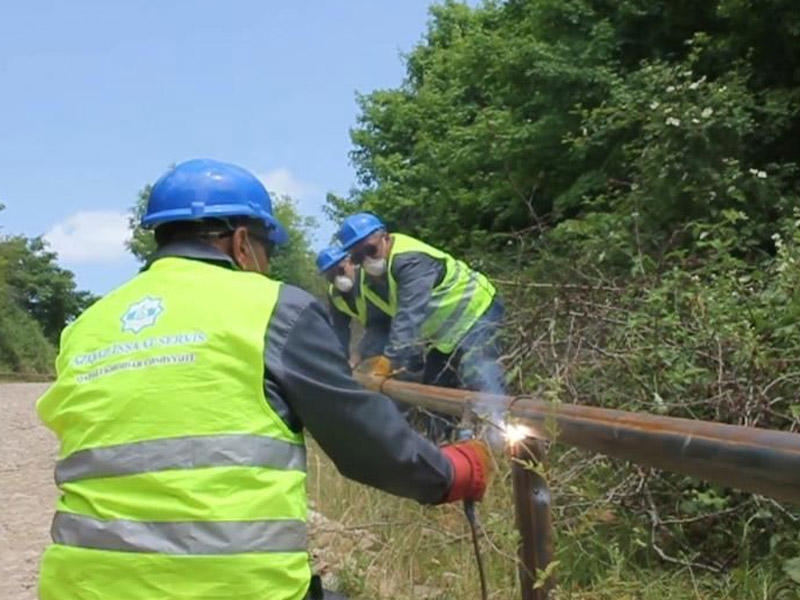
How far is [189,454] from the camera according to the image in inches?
83.0

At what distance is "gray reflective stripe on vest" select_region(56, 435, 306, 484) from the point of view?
211 cm

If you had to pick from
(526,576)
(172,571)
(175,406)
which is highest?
(175,406)

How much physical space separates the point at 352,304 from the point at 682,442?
5.88 m

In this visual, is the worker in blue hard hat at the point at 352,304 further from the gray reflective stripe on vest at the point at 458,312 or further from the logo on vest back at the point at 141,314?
the logo on vest back at the point at 141,314

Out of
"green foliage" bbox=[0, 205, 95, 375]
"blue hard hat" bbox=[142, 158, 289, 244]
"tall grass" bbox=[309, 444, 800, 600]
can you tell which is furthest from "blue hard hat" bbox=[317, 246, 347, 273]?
"green foliage" bbox=[0, 205, 95, 375]

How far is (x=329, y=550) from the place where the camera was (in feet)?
16.7

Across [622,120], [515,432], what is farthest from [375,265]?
[622,120]

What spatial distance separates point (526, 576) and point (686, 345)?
180 cm

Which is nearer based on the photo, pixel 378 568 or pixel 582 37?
pixel 378 568

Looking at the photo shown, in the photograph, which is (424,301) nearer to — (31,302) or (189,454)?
(189,454)

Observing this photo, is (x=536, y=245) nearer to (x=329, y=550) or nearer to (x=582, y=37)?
(x=329, y=550)

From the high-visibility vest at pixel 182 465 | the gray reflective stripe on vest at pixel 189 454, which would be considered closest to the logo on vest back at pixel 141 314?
the high-visibility vest at pixel 182 465

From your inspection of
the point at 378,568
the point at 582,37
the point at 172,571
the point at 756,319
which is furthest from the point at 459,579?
the point at 582,37

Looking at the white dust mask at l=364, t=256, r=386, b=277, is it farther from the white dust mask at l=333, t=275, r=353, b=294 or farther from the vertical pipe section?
the vertical pipe section
